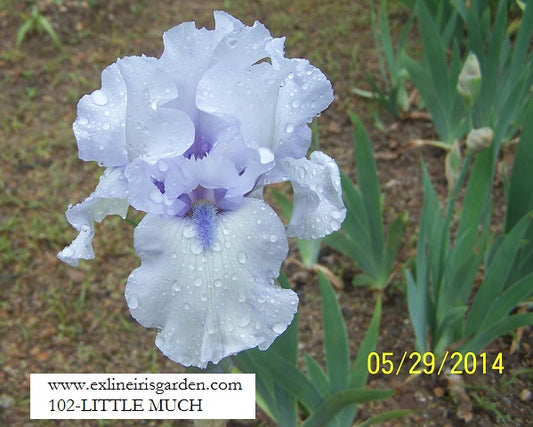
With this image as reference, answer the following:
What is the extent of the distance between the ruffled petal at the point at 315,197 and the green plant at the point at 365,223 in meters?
0.69

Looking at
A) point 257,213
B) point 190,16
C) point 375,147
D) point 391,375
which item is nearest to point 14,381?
point 391,375

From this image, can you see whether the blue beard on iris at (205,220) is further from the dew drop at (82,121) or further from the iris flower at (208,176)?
the dew drop at (82,121)

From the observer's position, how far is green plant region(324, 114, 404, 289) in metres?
1.94

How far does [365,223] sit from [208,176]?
3.13 feet

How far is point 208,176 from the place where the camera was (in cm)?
112

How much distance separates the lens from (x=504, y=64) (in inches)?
91.0

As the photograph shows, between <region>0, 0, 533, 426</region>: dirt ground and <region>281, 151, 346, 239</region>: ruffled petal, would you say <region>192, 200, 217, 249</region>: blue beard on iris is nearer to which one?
<region>281, 151, 346, 239</region>: ruffled petal

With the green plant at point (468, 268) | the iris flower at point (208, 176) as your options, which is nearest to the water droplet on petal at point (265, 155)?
the iris flower at point (208, 176)

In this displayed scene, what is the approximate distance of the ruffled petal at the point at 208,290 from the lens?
1.08 m

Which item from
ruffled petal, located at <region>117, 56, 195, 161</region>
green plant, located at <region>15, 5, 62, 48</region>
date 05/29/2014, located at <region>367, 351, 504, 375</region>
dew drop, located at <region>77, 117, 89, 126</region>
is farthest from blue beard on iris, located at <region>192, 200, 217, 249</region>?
green plant, located at <region>15, 5, 62, 48</region>

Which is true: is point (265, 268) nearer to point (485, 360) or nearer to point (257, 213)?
point (257, 213)

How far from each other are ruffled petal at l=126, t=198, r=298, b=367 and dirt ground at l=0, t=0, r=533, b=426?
2.73 ft

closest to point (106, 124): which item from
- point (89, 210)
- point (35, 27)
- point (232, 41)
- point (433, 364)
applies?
point (89, 210)

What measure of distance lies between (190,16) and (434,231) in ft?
7.33
